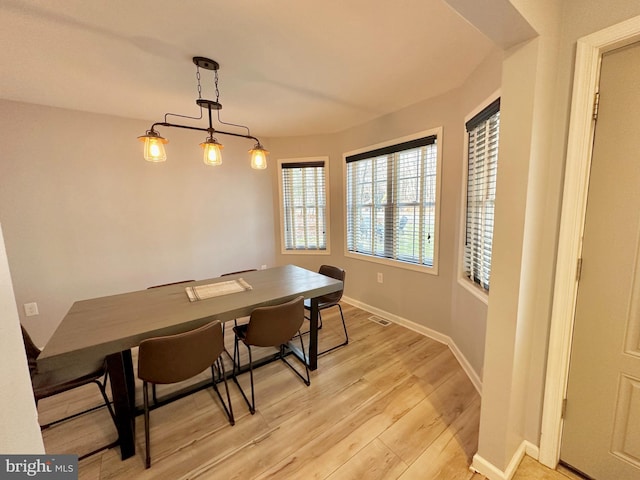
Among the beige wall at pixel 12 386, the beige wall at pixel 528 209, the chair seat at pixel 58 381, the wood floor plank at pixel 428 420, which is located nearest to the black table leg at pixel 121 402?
the chair seat at pixel 58 381

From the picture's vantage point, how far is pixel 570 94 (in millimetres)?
1224

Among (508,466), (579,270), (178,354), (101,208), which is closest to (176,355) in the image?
(178,354)

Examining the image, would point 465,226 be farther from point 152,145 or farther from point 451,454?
point 152,145

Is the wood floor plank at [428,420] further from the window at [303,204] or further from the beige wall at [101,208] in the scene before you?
the beige wall at [101,208]

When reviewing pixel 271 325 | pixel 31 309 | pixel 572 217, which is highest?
pixel 572 217

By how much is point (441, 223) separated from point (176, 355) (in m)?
2.46

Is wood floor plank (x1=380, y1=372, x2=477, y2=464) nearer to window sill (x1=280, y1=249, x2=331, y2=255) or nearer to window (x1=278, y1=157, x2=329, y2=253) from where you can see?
window sill (x1=280, y1=249, x2=331, y2=255)

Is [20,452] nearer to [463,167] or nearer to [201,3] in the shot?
[201,3]

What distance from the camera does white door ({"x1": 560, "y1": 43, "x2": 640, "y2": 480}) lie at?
1141mm

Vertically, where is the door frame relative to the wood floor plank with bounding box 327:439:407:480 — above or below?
above

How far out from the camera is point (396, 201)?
3055mm

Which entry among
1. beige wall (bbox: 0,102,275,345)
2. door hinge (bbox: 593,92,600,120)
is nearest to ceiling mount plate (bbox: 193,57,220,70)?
beige wall (bbox: 0,102,275,345)

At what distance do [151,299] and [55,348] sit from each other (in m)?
0.69

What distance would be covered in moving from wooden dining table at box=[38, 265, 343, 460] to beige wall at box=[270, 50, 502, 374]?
111cm
